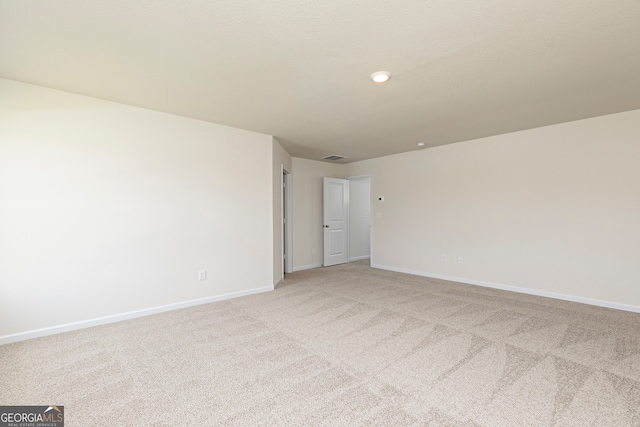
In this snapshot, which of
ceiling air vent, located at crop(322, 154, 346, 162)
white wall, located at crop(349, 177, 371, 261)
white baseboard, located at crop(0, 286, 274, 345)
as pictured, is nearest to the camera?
white baseboard, located at crop(0, 286, 274, 345)

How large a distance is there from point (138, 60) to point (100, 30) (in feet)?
1.24

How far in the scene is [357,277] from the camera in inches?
215

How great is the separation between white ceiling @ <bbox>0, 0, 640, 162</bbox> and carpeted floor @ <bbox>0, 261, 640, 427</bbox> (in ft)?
8.04

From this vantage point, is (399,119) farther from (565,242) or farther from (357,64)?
(565,242)

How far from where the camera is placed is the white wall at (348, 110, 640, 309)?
3633mm

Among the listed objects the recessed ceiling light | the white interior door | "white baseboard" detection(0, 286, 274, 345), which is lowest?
"white baseboard" detection(0, 286, 274, 345)

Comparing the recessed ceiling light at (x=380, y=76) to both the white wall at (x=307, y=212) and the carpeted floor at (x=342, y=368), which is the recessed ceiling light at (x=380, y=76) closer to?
the carpeted floor at (x=342, y=368)

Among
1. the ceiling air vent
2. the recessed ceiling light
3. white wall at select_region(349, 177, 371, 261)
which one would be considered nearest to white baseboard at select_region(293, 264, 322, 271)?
white wall at select_region(349, 177, 371, 261)

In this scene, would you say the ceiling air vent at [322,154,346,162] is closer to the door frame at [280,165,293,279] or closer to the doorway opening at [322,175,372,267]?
the doorway opening at [322,175,372,267]

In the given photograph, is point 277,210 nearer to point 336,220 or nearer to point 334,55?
point 336,220

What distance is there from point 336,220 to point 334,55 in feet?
15.5

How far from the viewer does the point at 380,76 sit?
256cm

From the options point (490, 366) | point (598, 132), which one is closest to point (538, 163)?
point (598, 132)

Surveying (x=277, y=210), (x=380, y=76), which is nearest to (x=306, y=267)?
(x=277, y=210)
